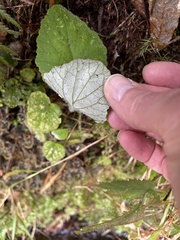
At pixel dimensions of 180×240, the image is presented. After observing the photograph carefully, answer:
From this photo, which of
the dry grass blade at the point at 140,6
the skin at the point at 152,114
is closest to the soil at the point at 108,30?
the dry grass blade at the point at 140,6

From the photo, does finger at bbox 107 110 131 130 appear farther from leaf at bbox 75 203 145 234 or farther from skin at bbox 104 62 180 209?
leaf at bbox 75 203 145 234

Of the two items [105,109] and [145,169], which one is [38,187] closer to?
[145,169]

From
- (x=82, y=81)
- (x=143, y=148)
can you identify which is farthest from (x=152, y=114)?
(x=143, y=148)

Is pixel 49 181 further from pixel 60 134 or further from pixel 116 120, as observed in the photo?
pixel 116 120

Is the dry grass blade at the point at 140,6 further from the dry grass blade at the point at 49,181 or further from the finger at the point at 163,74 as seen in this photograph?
the dry grass blade at the point at 49,181

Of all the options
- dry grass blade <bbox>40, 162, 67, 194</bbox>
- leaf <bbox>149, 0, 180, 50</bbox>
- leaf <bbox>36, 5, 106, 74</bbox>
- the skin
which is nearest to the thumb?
the skin

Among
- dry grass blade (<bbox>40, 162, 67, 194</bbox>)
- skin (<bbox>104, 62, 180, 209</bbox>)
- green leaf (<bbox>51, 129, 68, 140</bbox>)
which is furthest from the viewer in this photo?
dry grass blade (<bbox>40, 162, 67, 194</bbox>)
